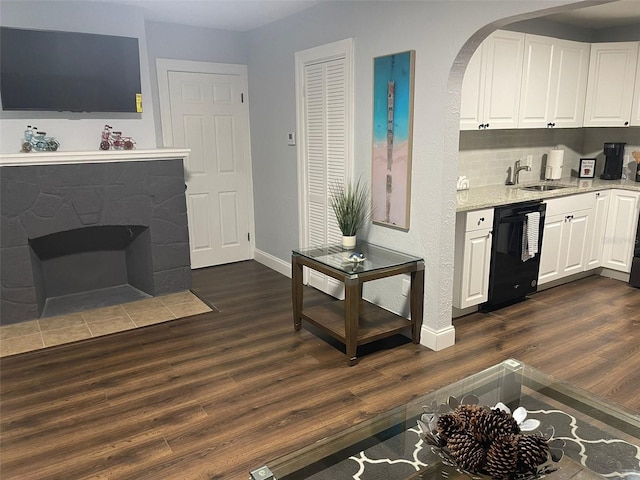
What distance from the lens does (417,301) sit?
10.8 ft

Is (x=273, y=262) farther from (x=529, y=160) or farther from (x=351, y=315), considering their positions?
(x=529, y=160)

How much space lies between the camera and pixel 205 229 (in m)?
5.29

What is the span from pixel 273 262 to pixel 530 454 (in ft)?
13.0

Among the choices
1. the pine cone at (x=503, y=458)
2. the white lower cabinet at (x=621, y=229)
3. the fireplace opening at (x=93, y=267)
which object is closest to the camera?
the pine cone at (x=503, y=458)

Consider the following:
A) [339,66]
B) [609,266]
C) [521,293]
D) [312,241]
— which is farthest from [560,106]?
[312,241]

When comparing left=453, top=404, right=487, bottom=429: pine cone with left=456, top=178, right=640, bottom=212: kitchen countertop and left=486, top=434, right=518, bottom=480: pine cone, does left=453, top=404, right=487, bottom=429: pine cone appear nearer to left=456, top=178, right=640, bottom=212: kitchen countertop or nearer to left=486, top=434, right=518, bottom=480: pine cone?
left=486, top=434, right=518, bottom=480: pine cone

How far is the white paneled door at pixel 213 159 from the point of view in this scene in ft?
16.2

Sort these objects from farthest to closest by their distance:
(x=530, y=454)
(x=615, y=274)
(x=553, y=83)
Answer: (x=615, y=274) < (x=553, y=83) < (x=530, y=454)

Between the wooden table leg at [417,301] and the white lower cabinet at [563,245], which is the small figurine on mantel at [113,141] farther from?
the white lower cabinet at [563,245]

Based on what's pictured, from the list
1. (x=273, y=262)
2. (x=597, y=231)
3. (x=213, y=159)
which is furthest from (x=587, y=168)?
(x=213, y=159)

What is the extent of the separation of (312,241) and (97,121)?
7.00 feet

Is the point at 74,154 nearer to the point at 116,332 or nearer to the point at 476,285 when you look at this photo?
the point at 116,332

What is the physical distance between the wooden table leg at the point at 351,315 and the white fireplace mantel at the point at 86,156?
2.15m

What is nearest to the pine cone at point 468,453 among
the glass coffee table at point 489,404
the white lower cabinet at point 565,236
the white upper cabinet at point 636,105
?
the glass coffee table at point 489,404
